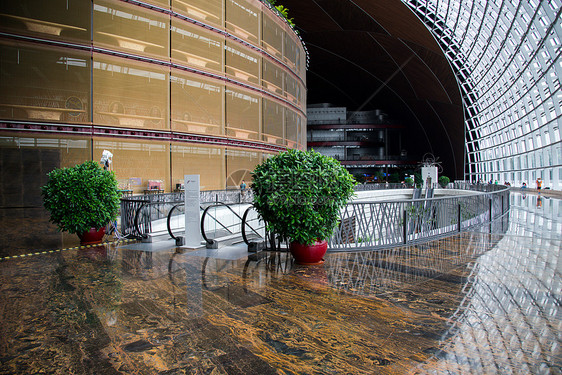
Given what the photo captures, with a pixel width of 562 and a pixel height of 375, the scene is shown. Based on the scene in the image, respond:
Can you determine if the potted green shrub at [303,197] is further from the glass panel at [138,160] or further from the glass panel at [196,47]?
the glass panel at [196,47]

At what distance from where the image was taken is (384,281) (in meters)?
5.71

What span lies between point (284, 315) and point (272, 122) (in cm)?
2339

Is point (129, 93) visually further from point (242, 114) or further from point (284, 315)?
point (284, 315)

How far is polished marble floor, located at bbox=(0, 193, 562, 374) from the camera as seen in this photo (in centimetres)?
321

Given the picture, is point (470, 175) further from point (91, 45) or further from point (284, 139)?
point (91, 45)

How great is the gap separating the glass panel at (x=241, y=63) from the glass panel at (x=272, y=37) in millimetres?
1973

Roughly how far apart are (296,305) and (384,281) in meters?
1.79

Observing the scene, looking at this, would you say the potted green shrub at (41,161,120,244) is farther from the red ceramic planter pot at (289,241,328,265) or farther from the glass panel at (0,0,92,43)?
the glass panel at (0,0,92,43)

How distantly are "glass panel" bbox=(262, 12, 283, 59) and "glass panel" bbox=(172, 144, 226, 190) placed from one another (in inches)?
371

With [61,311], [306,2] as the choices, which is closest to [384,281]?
[61,311]

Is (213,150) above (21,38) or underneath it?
underneath

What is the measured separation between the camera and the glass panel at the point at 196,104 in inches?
777

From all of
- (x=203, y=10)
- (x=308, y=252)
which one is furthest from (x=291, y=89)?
(x=308, y=252)

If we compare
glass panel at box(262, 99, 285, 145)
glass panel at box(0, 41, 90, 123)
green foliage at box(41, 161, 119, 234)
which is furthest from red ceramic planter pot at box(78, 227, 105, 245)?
glass panel at box(262, 99, 285, 145)
